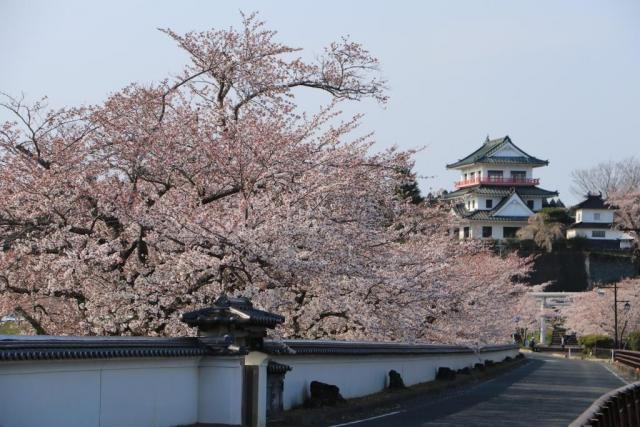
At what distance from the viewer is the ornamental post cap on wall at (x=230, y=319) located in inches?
610

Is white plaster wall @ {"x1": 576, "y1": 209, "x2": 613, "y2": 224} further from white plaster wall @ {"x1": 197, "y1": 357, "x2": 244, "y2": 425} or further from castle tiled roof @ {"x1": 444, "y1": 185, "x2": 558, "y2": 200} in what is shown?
white plaster wall @ {"x1": 197, "y1": 357, "x2": 244, "y2": 425}

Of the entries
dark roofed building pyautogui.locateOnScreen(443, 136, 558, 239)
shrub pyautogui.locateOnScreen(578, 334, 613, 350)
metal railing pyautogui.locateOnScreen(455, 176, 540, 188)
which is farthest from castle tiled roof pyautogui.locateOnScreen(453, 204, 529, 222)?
shrub pyautogui.locateOnScreen(578, 334, 613, 350)

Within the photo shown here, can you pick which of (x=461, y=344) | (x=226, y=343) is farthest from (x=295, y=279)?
(x=461, y=344)

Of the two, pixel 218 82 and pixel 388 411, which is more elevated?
pixel 218 82

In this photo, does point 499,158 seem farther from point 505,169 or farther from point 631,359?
point 631,359

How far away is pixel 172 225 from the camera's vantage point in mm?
17297

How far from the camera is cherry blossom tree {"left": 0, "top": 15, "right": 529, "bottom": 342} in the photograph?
57.8 feet

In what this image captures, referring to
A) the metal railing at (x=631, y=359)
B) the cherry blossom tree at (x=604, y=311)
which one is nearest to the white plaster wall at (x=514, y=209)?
the cherry blossom tree at (x=604, y=311)

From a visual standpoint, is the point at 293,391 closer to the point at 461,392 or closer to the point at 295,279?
the point at 295,279

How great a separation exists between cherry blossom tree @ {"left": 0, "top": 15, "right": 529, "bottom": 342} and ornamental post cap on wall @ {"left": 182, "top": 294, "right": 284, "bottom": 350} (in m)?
1.58

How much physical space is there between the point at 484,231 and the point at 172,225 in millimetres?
92819

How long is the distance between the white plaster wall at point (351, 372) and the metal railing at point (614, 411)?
7.12 meters

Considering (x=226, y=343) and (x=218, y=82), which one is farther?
(x=218, y=82)

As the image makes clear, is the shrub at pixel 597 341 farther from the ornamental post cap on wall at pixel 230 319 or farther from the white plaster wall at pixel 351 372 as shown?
the ornamental post cap on wall at pixel 230 319
